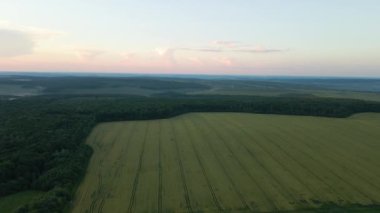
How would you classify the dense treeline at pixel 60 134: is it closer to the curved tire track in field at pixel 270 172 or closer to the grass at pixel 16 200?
the grass at pixel 16 200

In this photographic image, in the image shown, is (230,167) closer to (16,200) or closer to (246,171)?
(246,171)

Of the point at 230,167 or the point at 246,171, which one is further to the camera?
the point at 230,167

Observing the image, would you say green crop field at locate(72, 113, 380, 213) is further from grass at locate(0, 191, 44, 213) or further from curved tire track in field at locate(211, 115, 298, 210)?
grass at locate(0, 191, 44, 213)

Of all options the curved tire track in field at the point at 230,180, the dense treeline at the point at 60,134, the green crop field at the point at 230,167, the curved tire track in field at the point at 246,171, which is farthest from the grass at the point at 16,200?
the curved tire track in field at the point at 246,171

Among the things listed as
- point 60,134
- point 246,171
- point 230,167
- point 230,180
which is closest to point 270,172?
point 246,171

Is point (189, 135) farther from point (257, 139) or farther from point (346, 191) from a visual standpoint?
point (346, 191)

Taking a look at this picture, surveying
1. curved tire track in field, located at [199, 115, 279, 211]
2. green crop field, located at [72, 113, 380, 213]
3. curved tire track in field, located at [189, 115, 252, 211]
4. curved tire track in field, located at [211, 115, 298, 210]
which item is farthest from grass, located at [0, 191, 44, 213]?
curved tire track in field, located at [211, 115, 298, 210]
